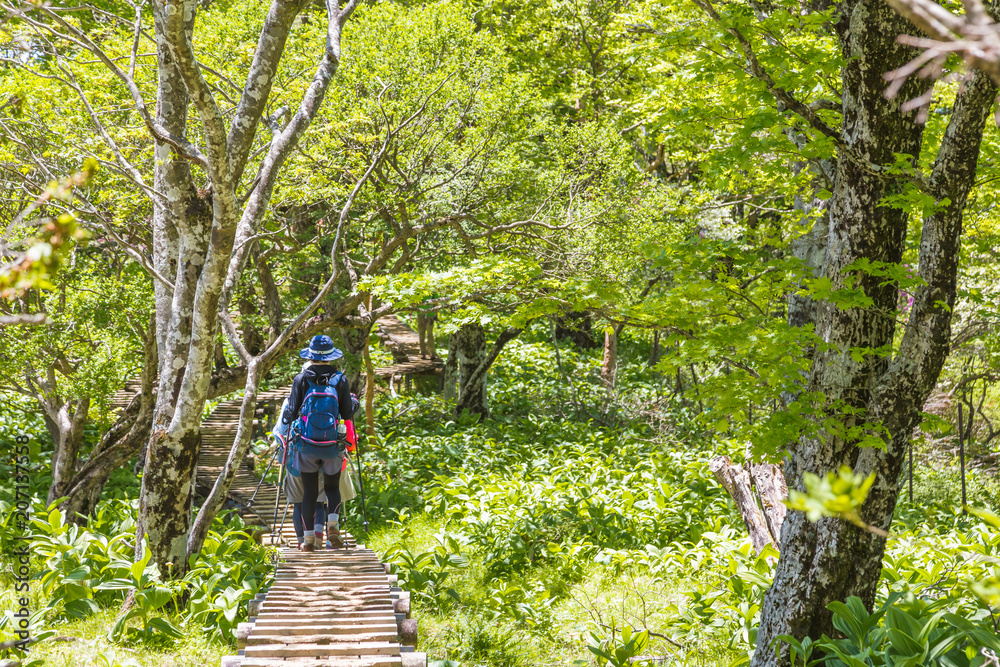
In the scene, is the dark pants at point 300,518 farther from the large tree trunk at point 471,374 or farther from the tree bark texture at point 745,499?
the large tree trunk at point 471,374

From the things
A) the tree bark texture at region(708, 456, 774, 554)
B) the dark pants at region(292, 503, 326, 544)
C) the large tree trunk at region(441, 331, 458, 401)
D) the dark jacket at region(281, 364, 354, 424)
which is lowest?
the tree bark texture at region(708, 456, 774, 554)

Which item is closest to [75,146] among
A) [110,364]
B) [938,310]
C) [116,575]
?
[110,364]

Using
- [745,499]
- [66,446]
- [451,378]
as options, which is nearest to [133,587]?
[66,446]

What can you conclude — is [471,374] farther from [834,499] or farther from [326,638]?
[834,499]

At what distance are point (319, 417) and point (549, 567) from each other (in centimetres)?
338

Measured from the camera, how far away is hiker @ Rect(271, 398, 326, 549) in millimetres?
6623

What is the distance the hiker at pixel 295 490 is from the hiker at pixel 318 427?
0.04m

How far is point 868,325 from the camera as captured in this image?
4625 mm

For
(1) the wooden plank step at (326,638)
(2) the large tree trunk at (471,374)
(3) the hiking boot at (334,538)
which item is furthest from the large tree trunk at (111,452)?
(2) the large tree trunk at (471,374)

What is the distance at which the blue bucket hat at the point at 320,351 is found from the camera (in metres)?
6.62

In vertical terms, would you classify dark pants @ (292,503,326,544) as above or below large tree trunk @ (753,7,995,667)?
below

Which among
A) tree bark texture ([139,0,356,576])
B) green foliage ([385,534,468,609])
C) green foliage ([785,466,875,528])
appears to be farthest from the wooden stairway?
green foliage ([785,466,875,528])

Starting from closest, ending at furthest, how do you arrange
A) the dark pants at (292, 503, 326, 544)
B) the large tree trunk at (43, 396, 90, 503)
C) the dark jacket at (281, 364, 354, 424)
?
the dark jacket at (281, 364, 354, 424) → the dark pants at (292, 503, 326, 544) → the large tree trunk at (43, 396, 90, 503)

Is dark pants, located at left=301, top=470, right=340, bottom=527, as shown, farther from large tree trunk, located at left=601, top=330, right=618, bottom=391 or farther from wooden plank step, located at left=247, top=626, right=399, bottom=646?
large tree trunk, located at left=601, top=330, right=618, bottom=391
